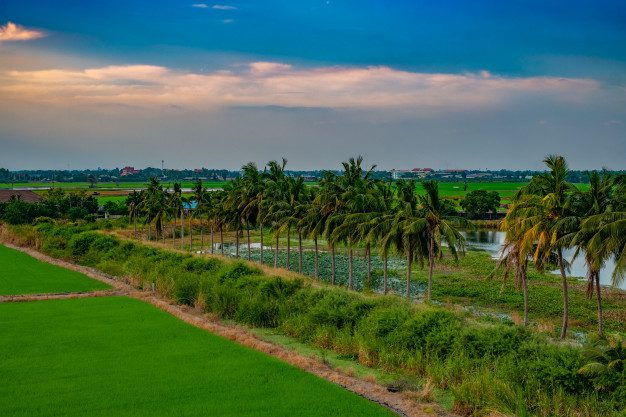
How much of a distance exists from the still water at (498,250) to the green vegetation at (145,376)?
37388 mm

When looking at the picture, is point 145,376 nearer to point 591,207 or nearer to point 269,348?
point 269,348

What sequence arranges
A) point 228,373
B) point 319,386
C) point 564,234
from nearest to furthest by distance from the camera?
point 319,386
point 228,373
point 564,234

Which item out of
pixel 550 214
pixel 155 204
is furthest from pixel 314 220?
pixel 155 204

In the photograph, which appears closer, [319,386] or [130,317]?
[319,386]

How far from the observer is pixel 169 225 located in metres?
99.4

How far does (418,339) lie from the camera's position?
24.0m

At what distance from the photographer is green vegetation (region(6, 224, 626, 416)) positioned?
18.7 m

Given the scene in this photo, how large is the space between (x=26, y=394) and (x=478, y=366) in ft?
49.4

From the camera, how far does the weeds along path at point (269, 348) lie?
19.4m

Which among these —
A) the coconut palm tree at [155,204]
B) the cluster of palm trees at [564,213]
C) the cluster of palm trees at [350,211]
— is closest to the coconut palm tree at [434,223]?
the cluster of palm trees at [350,211]

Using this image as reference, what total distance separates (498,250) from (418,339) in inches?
1930

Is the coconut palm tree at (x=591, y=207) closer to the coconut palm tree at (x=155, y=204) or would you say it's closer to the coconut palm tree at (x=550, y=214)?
the coconut palm tree at (x=550, y=214)

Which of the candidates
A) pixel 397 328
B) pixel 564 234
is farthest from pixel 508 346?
pixel 564 234

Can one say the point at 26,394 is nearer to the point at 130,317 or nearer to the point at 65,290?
the point at 130,317
